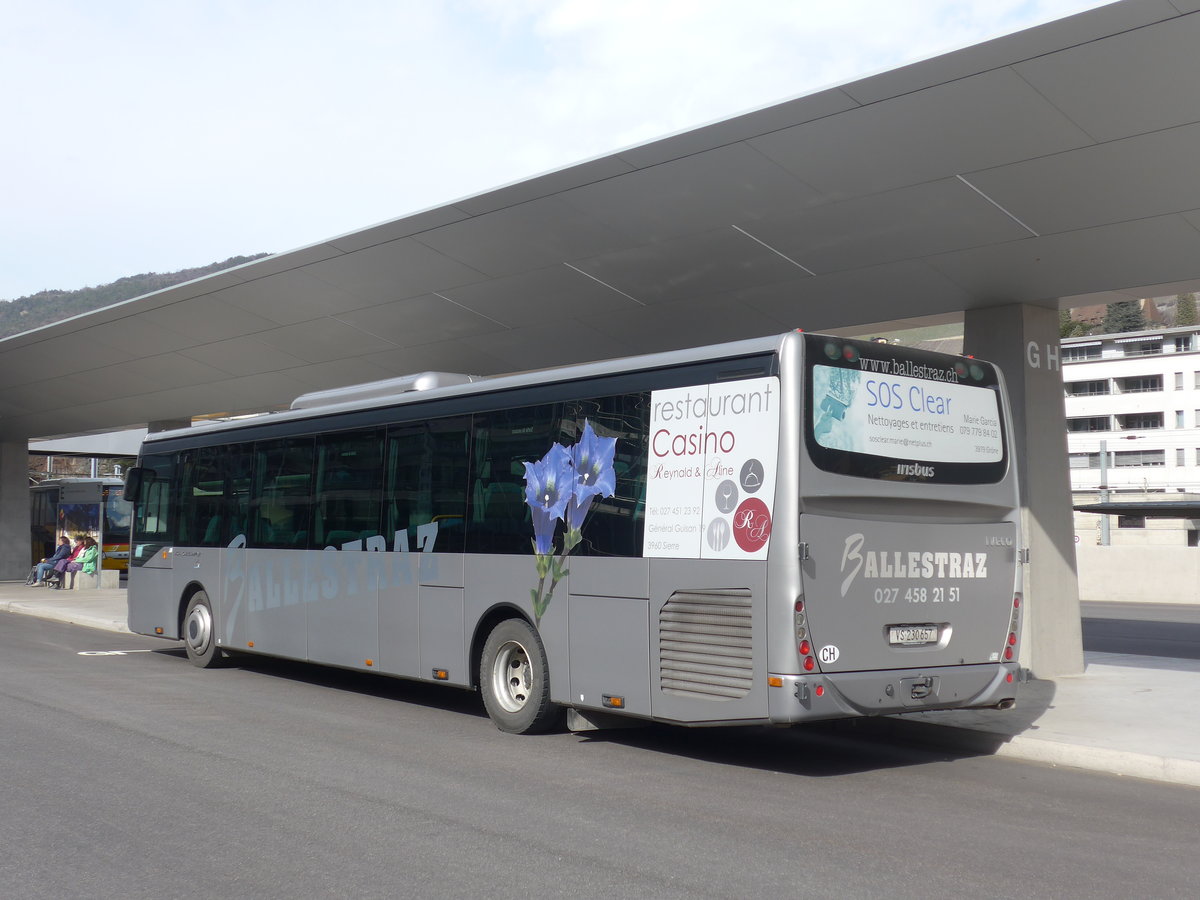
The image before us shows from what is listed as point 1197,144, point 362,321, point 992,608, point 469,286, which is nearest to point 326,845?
A: point 992,608

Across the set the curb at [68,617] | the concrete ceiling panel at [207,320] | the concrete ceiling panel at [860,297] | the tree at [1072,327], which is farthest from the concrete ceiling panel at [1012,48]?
the tree at [1072,327]

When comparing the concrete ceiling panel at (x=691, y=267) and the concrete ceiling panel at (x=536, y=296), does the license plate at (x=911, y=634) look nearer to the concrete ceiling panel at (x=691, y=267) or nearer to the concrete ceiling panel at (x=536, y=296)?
the concrete ceiling panel at (x=691, y=267)

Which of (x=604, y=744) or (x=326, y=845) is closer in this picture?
(x=326, y=845)

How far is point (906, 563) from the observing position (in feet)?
28.1

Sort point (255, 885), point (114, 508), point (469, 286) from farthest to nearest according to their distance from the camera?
point (114, 508) < point (469, 286) < point (255, 885)

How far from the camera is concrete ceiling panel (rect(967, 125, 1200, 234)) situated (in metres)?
10.1

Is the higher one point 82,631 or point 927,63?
point 927,63

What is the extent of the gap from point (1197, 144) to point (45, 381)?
83.3ft

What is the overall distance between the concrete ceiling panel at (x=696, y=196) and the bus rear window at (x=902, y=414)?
359 centimetres

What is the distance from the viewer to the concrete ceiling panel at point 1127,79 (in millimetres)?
9000

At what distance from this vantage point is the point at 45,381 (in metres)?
27.6

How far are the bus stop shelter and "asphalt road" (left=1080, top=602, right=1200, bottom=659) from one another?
5848mm

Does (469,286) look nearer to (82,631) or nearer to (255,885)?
(82,631)

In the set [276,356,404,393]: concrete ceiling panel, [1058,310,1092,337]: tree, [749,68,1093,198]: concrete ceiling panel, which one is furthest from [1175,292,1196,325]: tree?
[749,68,1093,198]: concrete ceiling panel
